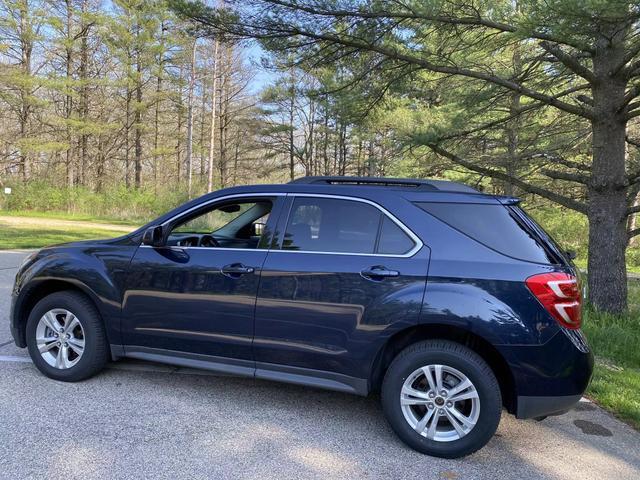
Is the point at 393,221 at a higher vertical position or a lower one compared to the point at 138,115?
lower

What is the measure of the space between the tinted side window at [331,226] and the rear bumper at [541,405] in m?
1.37

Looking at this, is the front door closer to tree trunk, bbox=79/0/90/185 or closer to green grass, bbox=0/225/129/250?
green grass, bbox=0/225/129/250

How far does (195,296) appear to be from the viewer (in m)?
3.67

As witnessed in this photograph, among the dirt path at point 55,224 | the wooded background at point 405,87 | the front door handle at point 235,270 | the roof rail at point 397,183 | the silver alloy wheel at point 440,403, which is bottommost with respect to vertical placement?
the silver alloy wheel at point 440,403

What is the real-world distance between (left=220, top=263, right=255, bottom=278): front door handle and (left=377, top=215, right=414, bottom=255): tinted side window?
980mm

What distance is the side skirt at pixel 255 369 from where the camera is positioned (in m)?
3.34

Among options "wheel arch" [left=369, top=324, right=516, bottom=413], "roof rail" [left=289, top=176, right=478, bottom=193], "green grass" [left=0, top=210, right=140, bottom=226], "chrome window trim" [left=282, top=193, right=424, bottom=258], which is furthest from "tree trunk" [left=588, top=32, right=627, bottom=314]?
"green grass" [left=0, top=210, right=140, bottom=226]

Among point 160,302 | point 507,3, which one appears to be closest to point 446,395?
point 160,302

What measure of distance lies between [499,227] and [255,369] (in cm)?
201

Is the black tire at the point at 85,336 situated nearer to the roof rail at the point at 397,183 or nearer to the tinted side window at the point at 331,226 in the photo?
the tinted side window at the point at 331,226

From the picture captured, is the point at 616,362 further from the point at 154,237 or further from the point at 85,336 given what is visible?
the point at 85,336

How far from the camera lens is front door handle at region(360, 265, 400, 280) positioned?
3.22 meters

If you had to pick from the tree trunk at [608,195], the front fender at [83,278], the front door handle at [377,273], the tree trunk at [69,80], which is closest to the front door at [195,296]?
the front fender at [83,278]

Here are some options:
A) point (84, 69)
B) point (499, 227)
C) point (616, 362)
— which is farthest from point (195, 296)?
point (84, 69)
